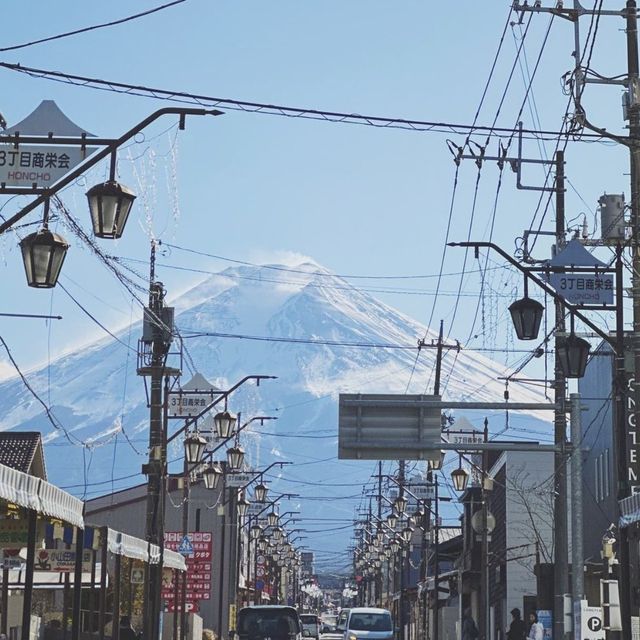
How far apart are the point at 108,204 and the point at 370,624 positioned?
1418 inches

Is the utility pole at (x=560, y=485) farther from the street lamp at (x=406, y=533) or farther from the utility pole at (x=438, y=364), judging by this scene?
the street lamp at (x=406, y=533)

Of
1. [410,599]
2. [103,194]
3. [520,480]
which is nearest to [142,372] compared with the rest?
[103,194]

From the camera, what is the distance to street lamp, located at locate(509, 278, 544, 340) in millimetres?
21000

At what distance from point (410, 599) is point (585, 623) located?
74.6 meters

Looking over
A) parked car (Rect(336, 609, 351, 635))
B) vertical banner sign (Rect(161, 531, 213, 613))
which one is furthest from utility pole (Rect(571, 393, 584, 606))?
parked car (Rect(336, 609, 351, 635))

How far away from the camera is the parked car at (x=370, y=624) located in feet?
153

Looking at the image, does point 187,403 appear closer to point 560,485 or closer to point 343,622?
point 560,485

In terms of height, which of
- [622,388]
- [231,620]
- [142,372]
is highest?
[142,372]

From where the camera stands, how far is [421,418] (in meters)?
27.2

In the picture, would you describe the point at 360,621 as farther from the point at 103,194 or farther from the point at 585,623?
the point at 103,194

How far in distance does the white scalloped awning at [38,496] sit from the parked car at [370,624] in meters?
28.7

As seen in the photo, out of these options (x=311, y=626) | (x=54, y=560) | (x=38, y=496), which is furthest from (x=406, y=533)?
(x=38, y=496)

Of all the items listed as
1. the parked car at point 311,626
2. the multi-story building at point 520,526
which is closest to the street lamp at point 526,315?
the multi-story building at point 520,526

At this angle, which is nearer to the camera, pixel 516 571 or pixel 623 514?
pixel 623 514
